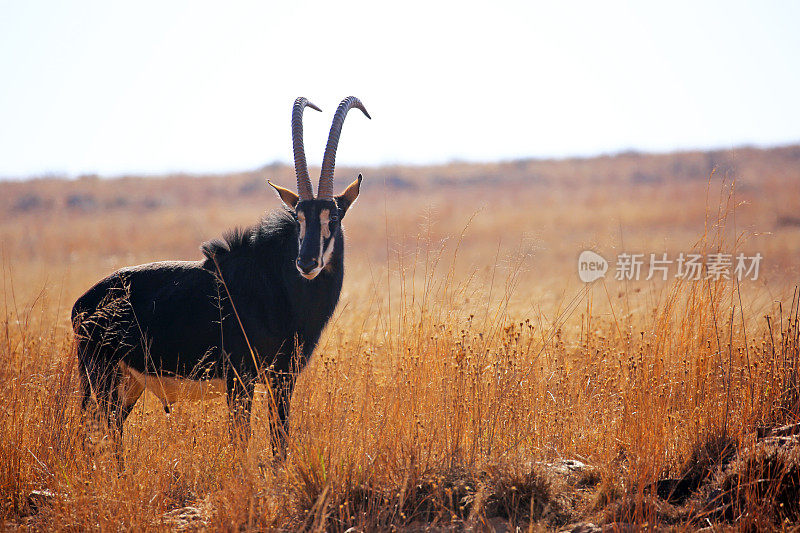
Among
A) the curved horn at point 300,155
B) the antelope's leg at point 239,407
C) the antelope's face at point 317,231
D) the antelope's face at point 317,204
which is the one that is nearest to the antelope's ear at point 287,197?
the antelope's face at point 317,204

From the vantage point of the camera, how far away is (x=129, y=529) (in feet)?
12.5

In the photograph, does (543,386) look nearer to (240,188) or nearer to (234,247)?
(234,247)

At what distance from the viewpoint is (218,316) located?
17.2 ft

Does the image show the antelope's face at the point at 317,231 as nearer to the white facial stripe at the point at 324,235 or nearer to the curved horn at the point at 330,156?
the white facial stripe at the point at 324,235

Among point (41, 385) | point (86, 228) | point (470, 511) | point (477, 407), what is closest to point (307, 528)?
point (470, 511)

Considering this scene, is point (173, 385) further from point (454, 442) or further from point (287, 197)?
point (454, 442)

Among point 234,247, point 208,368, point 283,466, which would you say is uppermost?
point 234,247

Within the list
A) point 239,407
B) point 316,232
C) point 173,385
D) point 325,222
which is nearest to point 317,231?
point 316,232

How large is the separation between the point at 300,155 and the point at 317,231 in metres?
0.83

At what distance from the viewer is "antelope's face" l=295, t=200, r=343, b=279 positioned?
4996mm

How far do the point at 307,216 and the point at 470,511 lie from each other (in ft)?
8.33

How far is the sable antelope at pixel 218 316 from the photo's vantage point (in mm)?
5141

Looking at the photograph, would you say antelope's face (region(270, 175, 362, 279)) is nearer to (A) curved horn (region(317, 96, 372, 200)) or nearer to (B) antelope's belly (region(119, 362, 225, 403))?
(A) curved horn (region(317, 96, 372, 200))

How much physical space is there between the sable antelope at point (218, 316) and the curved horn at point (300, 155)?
0.02 metres
